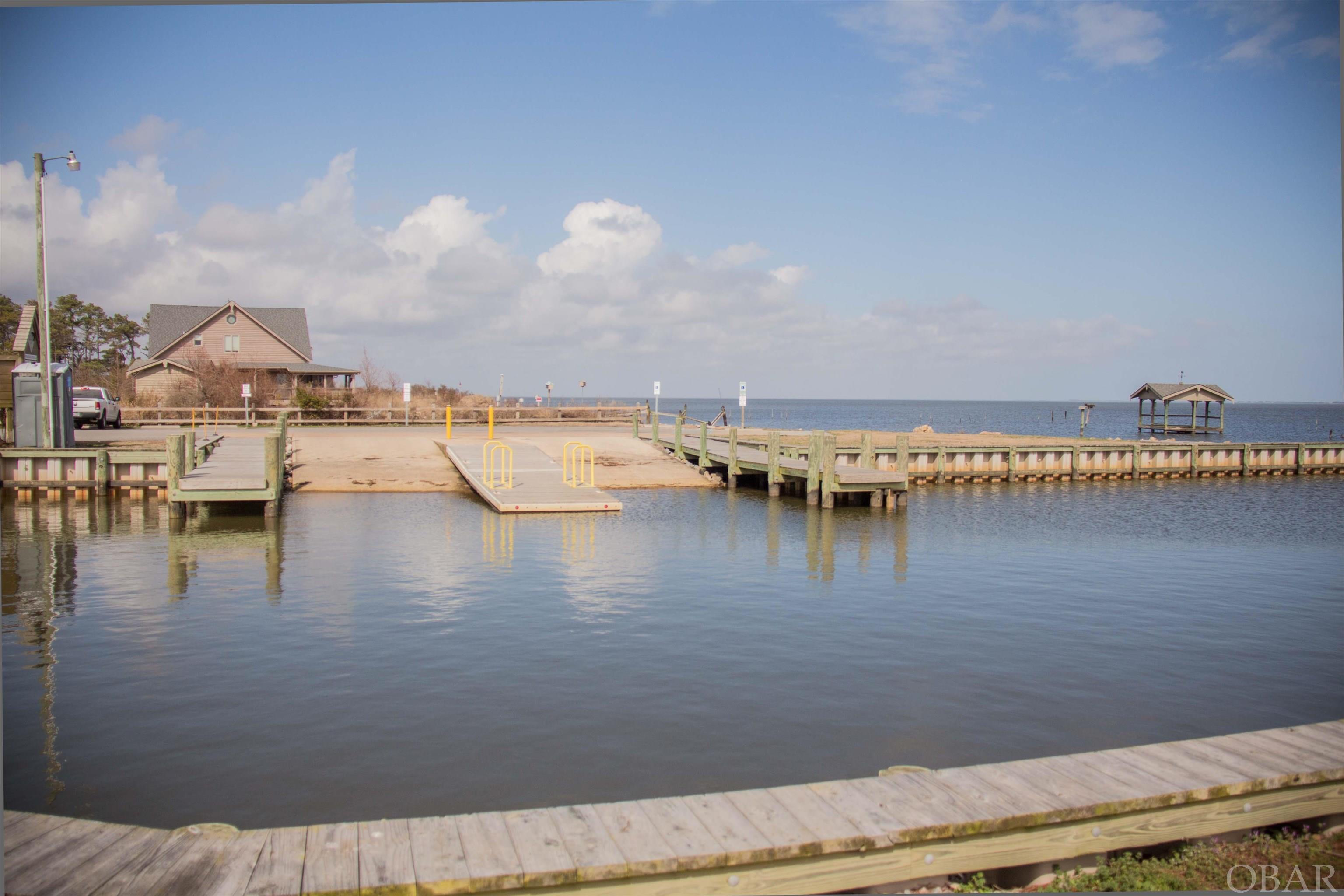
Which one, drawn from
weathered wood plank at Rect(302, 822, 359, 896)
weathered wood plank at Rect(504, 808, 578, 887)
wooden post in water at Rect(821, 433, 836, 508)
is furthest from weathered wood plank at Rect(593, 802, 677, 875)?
wooden post in water at Rect(821, 433, 836, 508)

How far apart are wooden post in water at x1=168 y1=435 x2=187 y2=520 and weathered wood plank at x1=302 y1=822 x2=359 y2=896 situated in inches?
762

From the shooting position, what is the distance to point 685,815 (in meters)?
5.75

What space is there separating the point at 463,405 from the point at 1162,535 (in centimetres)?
4856

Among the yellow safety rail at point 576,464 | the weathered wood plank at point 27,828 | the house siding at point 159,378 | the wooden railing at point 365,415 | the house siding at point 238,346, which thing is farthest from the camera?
the house siding at point 238,346

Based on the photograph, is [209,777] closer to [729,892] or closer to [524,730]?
[524,730]

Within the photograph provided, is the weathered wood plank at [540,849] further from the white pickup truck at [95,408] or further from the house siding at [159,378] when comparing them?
the house siding at [159,378]

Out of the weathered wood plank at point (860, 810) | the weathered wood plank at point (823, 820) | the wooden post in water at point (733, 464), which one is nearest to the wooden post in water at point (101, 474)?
the wooden post in water at point (733, 464)

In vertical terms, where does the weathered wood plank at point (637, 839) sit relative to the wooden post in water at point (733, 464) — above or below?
below

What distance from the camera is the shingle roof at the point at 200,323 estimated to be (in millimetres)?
61875

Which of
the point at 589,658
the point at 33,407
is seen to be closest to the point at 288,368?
the point at 33,407

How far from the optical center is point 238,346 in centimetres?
6278

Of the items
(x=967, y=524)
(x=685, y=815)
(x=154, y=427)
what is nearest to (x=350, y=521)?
(x=967, y=524)

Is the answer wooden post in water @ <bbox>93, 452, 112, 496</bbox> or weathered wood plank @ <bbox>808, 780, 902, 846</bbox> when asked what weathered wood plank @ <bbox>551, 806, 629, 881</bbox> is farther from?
wooden post in water @ <bbox>93, 452, 112, 496</bbox>

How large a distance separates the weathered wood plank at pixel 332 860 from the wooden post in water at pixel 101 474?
84.5 feet
